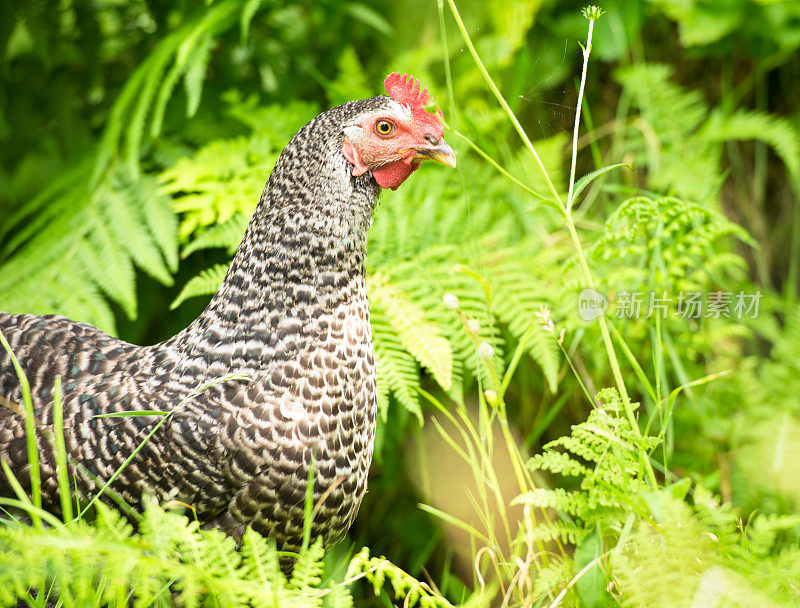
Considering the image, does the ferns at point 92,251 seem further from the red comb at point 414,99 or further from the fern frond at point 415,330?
the red comb at point 414,99

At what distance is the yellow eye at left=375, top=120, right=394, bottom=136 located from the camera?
6.93 feet

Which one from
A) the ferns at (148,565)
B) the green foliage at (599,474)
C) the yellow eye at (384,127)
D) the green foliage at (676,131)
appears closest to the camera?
the ferns at (148,565)

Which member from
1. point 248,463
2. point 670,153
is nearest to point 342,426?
point 248,463

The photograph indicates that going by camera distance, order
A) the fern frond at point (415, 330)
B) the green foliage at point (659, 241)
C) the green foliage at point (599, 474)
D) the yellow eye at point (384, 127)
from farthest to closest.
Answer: the fern frond at point (415, 330), the green foliage at point (659, 241), the yellow eye at point (384, 127), the green foliage at point (599, 474)

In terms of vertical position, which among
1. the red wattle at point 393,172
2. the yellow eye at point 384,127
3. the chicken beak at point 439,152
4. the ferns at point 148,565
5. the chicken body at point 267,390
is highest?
the yellow eye at point 384,127

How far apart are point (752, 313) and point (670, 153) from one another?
837mm

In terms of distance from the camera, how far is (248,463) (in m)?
1.98

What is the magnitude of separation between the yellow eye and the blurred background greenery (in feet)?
2.09

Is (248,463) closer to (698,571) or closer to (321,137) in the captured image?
(321,137)

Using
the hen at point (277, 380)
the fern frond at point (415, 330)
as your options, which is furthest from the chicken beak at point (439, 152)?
the fern frond at point (415, 330)

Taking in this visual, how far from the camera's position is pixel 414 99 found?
2.19 meters

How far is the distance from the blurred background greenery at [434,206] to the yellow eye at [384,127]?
64cm

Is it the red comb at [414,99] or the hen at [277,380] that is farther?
the red comb at [414,99]

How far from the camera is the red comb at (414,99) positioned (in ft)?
7.12
